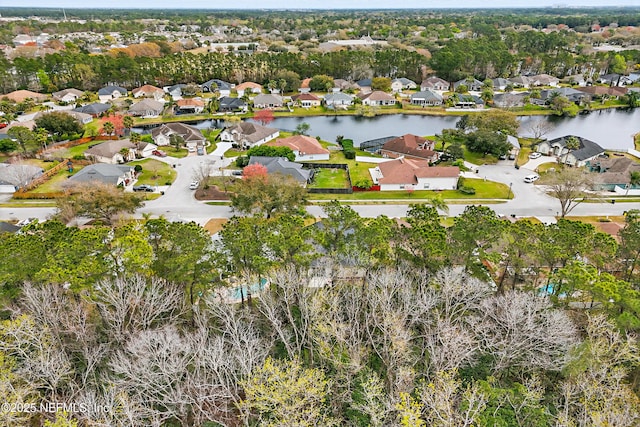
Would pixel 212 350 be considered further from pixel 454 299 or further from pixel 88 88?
pixel 88 88

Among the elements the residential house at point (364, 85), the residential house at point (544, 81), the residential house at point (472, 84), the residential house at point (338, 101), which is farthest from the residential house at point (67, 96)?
the residential house at point (544, 81)

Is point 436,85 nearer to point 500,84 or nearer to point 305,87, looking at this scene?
point 500,84

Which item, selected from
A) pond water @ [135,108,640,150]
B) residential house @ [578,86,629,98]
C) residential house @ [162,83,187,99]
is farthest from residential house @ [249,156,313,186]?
residential house @ [578,86,629,98]

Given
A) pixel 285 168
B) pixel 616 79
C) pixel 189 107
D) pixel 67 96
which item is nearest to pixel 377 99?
pixel 189 107

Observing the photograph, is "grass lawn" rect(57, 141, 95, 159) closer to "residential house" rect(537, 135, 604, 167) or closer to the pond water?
the pond water

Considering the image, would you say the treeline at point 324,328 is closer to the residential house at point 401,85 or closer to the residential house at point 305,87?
the residential house at point 305,87

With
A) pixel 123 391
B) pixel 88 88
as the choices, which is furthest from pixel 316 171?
pixel 88 88
